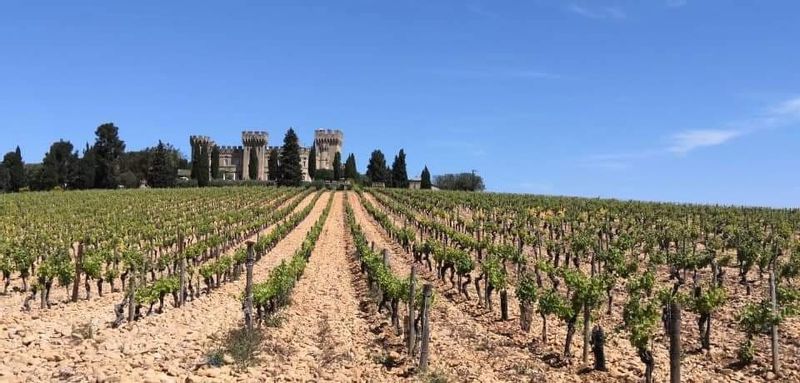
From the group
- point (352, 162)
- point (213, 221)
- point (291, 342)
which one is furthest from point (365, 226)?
point (352, 162)

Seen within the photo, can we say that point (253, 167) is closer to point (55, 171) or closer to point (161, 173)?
point (161, 173)

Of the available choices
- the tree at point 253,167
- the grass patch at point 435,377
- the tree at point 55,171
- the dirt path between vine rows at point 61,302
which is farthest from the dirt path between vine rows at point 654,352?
the tree at point 253,167

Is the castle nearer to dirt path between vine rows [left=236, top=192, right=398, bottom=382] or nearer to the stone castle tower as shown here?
the stone castle tower

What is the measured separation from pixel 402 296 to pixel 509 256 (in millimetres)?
9636

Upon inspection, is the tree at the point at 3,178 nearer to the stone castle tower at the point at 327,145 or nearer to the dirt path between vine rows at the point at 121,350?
the stone castle tower at the point at 327,145

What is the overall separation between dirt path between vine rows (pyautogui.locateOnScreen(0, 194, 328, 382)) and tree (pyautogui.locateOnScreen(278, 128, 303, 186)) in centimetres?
7704

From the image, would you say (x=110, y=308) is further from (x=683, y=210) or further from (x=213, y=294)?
(x=683, y=210)

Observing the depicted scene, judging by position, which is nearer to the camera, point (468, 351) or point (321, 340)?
point (468, 351)

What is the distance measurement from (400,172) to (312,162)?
21750mm

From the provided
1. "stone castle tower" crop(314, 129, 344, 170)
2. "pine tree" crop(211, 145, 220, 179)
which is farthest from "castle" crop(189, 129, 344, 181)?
"pine tree" crop(211, 145, 220, 179)

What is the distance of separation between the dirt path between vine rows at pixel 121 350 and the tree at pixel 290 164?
77.0m

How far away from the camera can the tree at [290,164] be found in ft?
297

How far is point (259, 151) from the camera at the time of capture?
117m

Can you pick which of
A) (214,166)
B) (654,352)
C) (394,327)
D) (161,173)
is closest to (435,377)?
(394,327)
